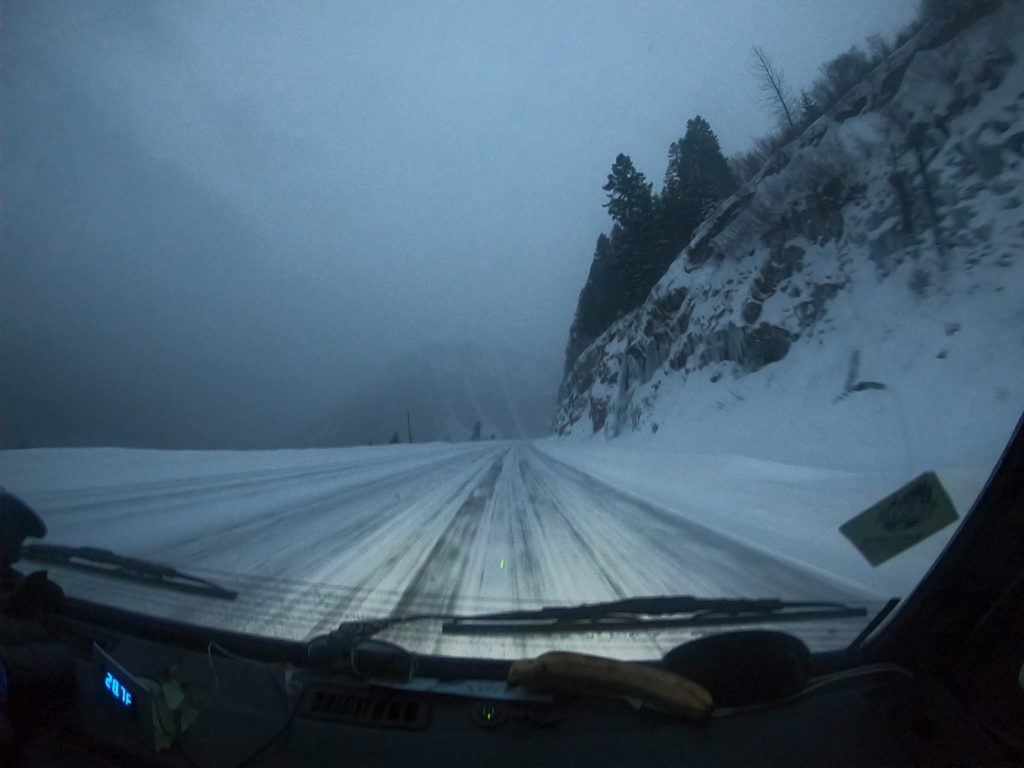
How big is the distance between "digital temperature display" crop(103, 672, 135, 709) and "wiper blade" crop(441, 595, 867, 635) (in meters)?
1.35

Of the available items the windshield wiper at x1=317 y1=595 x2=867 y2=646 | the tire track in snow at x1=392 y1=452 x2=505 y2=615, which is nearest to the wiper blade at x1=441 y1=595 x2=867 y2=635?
the windshield wiper at x1=317 y1=595 x2=867 y2=646

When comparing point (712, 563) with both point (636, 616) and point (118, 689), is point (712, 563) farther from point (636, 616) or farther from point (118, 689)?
point (118, 689)

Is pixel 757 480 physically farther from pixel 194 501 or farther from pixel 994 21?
pixel 194 501

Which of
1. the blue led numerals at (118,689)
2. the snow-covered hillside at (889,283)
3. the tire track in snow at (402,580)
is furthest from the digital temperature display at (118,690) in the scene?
the snow-covered hillside at (889,283)

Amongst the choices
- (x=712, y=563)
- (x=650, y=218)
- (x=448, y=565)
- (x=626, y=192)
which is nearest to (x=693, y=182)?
(x=650, y=218)

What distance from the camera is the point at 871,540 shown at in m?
2.38

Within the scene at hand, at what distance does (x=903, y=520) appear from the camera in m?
2.30

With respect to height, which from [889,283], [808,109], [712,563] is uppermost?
[808,109]

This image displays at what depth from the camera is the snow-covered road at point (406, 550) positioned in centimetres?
304

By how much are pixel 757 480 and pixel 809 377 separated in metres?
3.39

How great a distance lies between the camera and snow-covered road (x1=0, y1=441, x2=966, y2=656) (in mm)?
3037

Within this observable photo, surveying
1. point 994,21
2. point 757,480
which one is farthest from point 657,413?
point 994,21

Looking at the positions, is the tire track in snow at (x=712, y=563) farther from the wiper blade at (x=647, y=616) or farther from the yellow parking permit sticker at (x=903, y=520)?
the yellow parking permit sticker at (x=903, y=520)

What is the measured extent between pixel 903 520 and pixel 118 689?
138 inches
